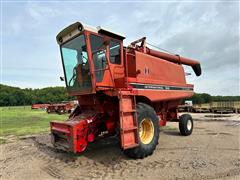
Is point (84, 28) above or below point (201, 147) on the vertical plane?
above

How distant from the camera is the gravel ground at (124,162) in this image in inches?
193

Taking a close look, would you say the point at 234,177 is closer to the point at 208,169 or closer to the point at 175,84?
the point at 208,169

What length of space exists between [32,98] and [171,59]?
78.0 meters

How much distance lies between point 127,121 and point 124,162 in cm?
104

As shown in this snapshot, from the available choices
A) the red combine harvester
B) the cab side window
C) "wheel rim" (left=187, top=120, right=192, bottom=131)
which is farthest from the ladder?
"wheel rim" (left=187, top=120, right=192, bottom=131)

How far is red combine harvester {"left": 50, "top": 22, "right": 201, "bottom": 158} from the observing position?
5730 mm

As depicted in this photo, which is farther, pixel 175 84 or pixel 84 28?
pixel 175 84

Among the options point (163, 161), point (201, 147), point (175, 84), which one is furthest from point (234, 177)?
point (175, 84)

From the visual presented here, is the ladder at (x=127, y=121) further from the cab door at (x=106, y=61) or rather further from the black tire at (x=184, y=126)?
the black tire at (x=184, y=126)

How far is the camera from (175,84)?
8.82m

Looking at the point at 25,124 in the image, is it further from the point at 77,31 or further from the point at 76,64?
the point at 77,31

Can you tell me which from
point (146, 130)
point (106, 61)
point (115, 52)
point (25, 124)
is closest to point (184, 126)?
point (146, 130)

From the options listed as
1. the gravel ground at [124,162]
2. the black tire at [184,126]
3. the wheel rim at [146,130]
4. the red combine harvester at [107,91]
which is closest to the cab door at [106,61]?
the red combine harvester at [107,91]

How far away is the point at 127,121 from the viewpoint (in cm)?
571
